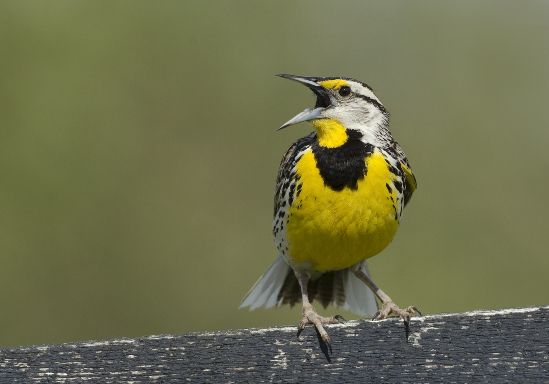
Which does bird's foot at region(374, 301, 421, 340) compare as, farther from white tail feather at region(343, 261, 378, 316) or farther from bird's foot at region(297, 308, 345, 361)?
white tail feather at region(343, 261, 378, 316)

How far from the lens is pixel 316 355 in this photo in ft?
11.5

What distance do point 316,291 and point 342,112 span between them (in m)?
1.00

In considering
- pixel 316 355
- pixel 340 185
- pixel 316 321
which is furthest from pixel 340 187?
pixel 316 355

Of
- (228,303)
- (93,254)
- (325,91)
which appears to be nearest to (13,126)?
(93,254)

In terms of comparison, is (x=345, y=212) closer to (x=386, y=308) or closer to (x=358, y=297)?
(x=386, y=308)

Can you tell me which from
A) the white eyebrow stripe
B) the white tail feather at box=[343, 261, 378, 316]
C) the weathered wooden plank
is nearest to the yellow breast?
the white eyebrow stripe

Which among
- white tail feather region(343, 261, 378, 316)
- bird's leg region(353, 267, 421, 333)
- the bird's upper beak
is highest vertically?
the bird's upper beak

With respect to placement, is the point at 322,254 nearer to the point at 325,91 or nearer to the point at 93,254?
the point at 325,91

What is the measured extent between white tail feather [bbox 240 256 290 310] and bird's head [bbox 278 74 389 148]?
0.81 m

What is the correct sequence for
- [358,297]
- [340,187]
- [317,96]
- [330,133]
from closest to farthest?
[340,187] < [330,133] < [317,96] < [358,297]

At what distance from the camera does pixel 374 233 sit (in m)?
4.60

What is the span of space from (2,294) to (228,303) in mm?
1107

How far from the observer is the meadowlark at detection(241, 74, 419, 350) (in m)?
4.55

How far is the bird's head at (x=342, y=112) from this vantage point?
186 inches
